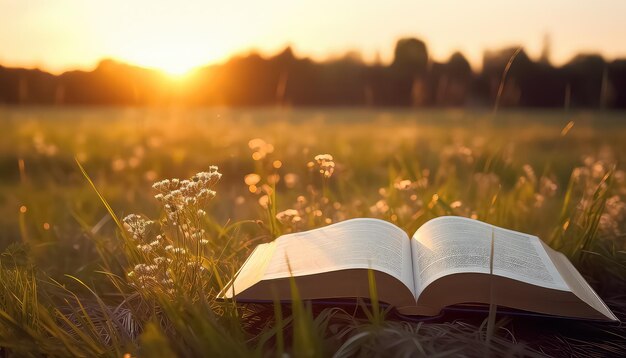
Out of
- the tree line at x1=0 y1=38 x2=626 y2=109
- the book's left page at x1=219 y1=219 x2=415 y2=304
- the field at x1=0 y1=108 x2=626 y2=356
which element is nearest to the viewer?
the field at x1=0 y1=108 x2=626 y2=356

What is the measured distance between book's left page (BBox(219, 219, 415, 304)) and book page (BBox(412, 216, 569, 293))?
8 cm

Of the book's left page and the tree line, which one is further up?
the tree line

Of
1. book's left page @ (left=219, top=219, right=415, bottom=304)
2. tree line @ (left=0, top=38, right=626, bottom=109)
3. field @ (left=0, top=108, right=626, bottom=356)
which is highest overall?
tree line @ (left=0, top=38, right=626, bottom=109)

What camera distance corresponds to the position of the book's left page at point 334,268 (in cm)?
175

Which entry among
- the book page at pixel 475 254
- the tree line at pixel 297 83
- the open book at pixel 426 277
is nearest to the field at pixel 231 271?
the open book at pixel 426 277

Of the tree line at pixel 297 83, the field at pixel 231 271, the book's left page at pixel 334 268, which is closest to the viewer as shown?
the field at pixel 231 271

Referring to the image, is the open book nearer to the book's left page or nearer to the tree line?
the book's left page

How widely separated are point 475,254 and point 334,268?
484mm

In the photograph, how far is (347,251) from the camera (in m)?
1.88

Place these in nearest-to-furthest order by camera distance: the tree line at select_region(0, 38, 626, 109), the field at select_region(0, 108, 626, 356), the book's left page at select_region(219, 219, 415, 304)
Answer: the field at select_region(0, 108, 626, 356)
the book's left page at select_region(219, 219, 415, 304)
the tree line at select_region(0, 38, 626, 109)

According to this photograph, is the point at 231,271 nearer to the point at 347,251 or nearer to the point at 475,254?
the point at 347,251

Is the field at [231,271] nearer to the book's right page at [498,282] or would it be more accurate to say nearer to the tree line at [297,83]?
the book's right page at [498,282]

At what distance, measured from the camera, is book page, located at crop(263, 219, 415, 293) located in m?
1.77

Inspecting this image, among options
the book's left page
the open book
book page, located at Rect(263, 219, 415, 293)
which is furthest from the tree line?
the open book
